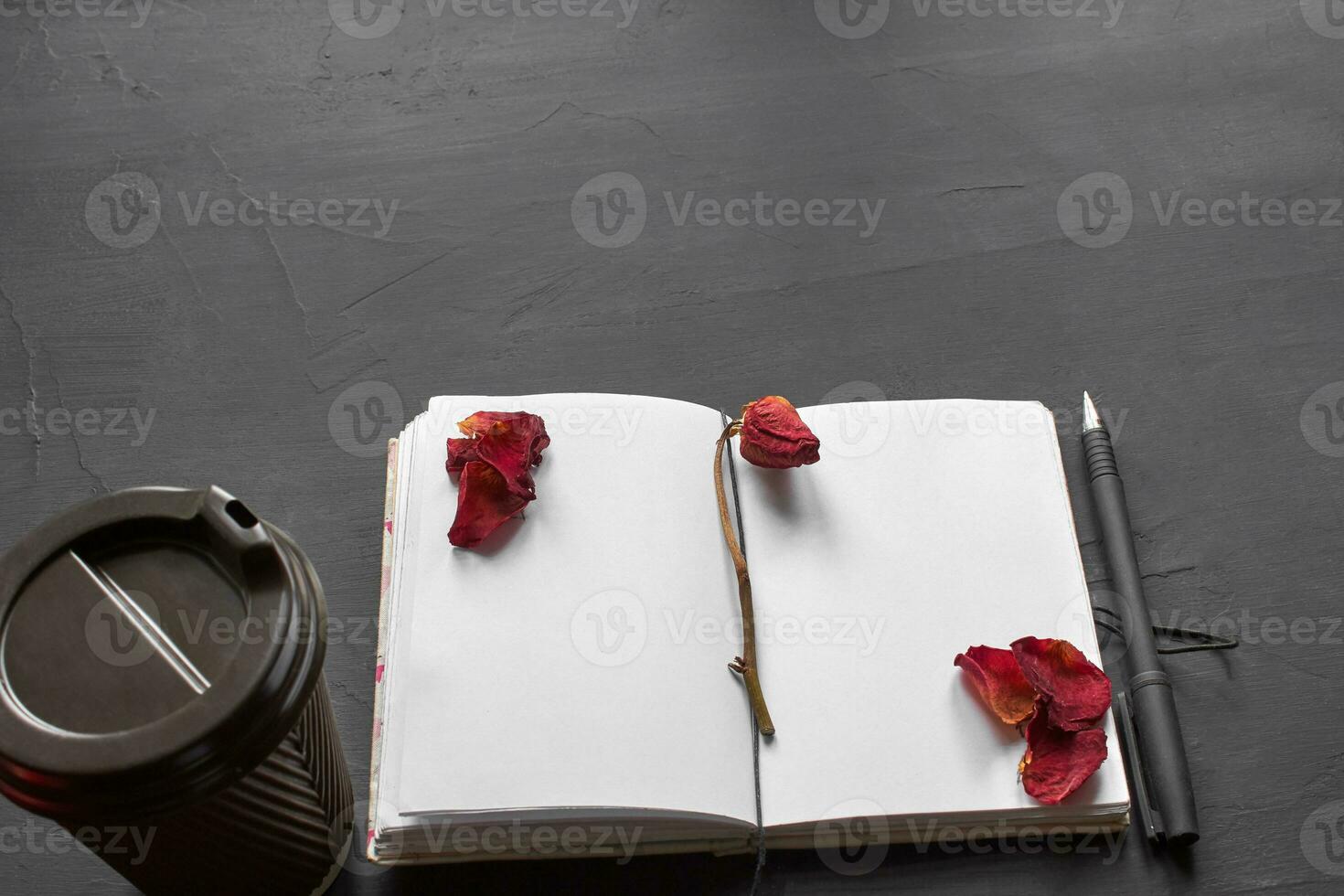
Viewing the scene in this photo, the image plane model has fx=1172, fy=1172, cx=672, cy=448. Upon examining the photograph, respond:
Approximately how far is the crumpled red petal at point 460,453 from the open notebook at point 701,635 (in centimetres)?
1

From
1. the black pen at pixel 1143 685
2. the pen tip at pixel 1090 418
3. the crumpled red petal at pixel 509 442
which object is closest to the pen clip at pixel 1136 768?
the black pen at pixel 1143 685

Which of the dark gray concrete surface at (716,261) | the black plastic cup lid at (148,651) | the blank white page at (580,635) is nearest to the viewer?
the black plastic cup lid at (148,651)

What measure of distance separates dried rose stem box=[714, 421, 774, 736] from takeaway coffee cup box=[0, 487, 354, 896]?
246 mm

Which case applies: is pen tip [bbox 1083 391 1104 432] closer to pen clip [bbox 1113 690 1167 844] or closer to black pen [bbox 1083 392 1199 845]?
black pen [bbox 1083 392 1199 845]

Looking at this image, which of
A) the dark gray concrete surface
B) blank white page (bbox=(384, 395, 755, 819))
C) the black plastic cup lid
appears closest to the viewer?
the black plastic cup lid

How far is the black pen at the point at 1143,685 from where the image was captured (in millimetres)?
689

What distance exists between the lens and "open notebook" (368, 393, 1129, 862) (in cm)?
65

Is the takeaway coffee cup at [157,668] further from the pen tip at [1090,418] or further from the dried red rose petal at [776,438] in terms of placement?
the pen tip at [1090,418]

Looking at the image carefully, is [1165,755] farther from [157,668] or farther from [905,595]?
[157,668]

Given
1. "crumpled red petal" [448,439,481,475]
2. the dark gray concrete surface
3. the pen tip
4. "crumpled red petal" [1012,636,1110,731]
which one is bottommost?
"crumpled red petal" [1012,636,1110,731]

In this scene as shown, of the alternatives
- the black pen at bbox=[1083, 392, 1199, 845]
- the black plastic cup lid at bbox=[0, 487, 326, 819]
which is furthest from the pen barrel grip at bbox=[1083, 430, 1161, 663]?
the black plastic cup lid at bbox=[0, 487, 326, 819]

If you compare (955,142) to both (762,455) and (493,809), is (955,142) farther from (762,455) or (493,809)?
(493,809)

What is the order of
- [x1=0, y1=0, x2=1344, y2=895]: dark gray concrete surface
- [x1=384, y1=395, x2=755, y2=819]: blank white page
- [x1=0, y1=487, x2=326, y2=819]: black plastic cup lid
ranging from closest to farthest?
[x1=0, y1=487, x2=326, y2=819]: black plastic cup lid < [x1=384, y1=395, x2=755, y2=819]: blank white page < [x1=0, y1=0, x2=1344, y2=895]: dark gray concrete surface

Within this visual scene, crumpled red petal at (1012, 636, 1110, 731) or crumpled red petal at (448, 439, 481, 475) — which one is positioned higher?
crumpled red petal at (448, 439, 481, 475)
